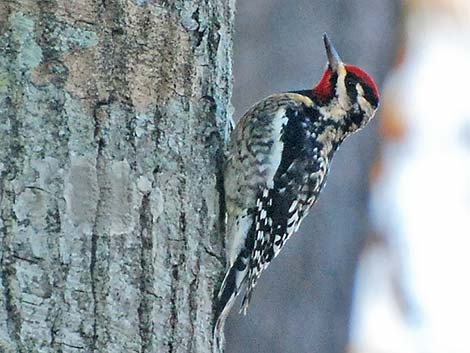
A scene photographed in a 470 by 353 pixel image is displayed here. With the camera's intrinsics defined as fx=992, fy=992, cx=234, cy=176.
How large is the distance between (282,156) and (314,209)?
0.63m

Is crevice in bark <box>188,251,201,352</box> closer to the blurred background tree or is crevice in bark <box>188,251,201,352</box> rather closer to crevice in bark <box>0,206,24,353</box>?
crevice in bark <box>0,206,24,353</box>

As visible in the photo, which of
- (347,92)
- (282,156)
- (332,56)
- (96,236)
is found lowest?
(96,236)

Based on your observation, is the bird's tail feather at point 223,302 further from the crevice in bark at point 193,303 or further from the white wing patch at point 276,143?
the white wing patch at point 276,143

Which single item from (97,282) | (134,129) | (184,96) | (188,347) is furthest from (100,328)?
(184,96)

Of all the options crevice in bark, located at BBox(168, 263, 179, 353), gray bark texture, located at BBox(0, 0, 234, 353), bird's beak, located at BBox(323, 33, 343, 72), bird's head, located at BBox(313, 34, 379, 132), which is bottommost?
crevice in bark, located at BBox(168, 263, 179, 353)

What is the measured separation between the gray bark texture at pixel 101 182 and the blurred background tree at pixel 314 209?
1.47 metres

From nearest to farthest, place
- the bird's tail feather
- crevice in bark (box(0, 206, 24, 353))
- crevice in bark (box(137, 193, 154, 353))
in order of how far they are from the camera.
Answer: crevice in bark (box(0, 206, 24, 353)) → crevice in bark (box(137, 193, 154, 353)) → the bird's tail feather

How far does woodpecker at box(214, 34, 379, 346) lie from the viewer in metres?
3.49

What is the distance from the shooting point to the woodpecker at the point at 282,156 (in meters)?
3.49

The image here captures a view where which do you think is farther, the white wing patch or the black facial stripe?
the black facial stripe

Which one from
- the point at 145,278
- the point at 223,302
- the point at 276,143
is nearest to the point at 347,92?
the point at 276,143

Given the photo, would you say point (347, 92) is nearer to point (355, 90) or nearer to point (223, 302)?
point (355, 90)

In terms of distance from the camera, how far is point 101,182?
259 centimetres

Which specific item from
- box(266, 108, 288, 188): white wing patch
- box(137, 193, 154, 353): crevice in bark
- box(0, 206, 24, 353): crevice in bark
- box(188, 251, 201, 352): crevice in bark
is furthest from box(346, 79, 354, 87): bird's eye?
box(0, 206, 24, 353): crevice in bark
